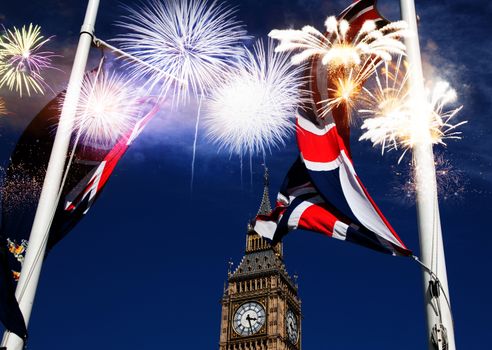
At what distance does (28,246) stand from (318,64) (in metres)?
9.39

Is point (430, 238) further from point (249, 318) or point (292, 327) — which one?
point (292, 327)

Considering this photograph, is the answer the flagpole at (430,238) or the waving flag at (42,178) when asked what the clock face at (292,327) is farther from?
the flagpole at (430,238)

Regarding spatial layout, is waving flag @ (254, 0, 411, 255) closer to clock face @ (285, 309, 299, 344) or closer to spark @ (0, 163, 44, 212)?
spark @ (0, 163, 44, 212)

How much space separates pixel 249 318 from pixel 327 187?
84.1 meters

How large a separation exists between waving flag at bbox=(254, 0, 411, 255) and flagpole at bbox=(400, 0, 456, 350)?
0.91 m

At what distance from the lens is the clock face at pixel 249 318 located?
318ft

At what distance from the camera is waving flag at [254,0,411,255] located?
15.3 metres

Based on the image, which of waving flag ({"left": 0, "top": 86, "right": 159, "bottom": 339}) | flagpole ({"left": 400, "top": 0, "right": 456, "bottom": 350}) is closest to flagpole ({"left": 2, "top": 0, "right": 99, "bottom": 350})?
waving flag ({"left": 0, "top": 86, "right": 159, "bottom": 339})

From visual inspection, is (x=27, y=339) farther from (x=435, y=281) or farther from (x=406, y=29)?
(x=406, y=29)

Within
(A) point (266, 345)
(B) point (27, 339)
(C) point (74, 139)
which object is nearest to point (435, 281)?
(B) point (27, 339)

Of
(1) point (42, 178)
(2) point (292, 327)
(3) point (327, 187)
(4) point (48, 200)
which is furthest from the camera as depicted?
(2) point (292, 327)

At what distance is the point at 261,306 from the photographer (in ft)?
322

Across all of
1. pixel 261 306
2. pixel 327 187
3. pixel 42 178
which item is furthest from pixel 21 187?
pixel 261 306

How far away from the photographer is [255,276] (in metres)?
101
